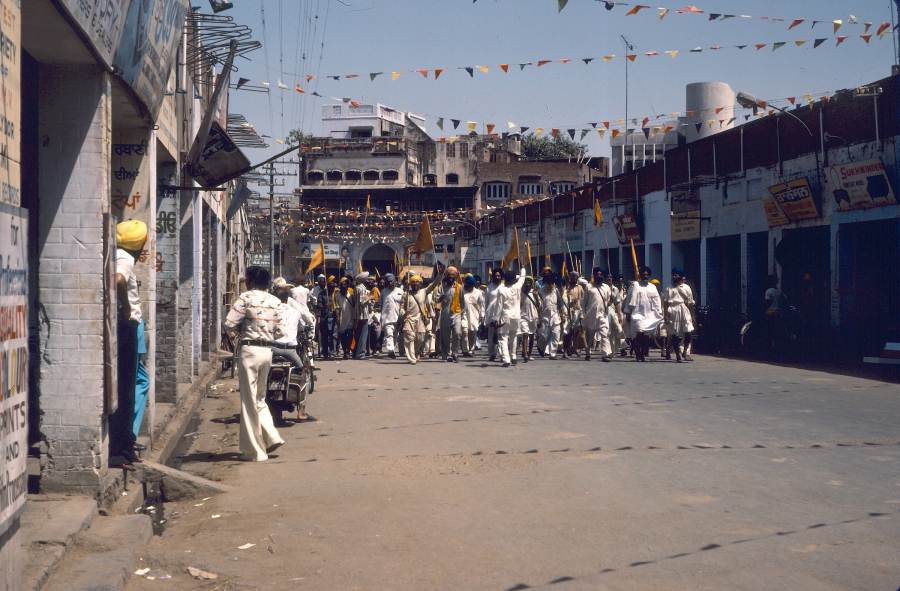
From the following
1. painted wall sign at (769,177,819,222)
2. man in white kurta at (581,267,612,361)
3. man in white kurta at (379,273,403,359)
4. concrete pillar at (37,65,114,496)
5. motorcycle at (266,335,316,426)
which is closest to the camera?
Answer: concrete pillar at (37,65,114,496)

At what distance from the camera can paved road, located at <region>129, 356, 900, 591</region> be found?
449 cm

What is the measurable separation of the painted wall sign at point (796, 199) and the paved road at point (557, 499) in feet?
33.5

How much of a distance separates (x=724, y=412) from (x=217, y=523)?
6.14 meters

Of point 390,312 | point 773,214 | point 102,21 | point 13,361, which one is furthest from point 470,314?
point 13,361

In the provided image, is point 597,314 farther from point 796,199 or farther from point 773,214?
point 773,214

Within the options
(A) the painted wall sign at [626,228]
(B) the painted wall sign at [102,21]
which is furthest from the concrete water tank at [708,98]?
(B) the painted wall sign at [102,21]

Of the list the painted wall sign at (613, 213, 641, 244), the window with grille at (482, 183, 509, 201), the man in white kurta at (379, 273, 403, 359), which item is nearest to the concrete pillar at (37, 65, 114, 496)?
the man in white kurta at (379, 273, 403, 359)

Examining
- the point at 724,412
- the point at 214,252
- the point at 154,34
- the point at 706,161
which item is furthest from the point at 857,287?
the point at 154,34

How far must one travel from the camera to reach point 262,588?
14.1 feet

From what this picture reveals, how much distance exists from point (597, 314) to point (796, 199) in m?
6.22

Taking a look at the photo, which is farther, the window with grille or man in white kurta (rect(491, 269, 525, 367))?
the window with grille

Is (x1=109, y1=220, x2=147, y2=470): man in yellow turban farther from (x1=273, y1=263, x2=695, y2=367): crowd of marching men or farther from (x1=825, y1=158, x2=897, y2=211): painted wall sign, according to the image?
(x1=825, y1=158, x2=897, y2=211): painted wall sign

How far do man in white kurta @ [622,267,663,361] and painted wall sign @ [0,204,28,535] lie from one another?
14.6 meters

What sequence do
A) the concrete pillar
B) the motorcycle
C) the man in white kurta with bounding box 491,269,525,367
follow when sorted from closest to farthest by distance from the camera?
1. the concrete pillar
2. the motorcycle
3. the man in white kurta with bounding box 491,269,525,367
